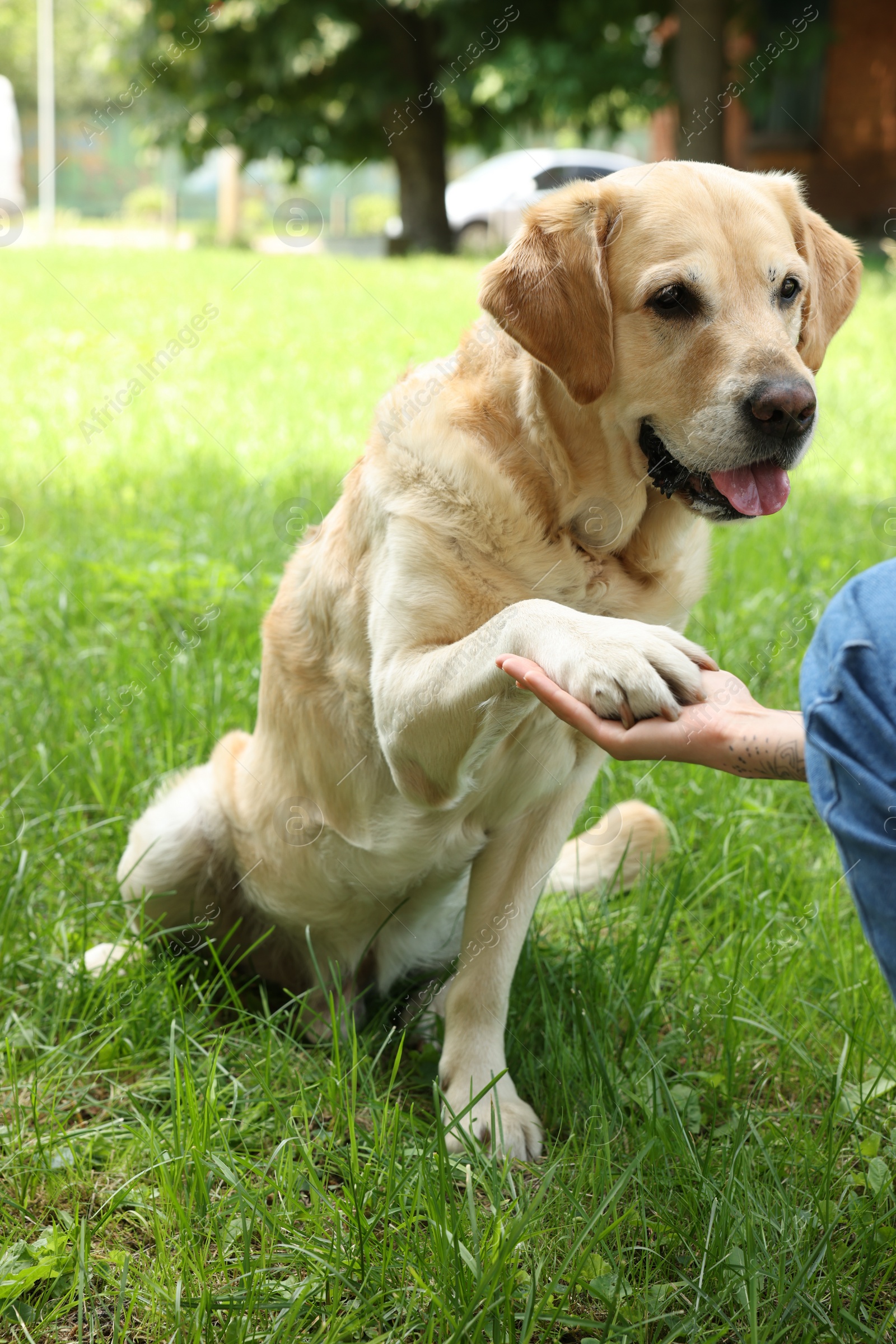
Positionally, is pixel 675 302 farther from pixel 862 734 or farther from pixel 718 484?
pixel 862 734

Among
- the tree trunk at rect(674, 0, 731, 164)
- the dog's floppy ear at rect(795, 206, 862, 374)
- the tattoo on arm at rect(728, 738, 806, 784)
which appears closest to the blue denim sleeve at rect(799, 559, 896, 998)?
the tattoo on arm at rect(728, 738, 806, 784)

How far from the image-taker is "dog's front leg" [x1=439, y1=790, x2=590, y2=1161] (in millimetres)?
2180

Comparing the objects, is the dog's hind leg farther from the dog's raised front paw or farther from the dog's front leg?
the dog's raised front paw

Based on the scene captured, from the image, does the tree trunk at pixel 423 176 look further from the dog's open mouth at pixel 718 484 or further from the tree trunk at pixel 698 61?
the dog's open mouth at pixel 718 484

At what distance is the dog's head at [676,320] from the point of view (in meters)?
2.11

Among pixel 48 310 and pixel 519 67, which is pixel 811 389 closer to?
pixel 48 310

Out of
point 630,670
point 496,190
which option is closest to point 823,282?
point 630,670

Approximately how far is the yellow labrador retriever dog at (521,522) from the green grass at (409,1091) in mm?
207

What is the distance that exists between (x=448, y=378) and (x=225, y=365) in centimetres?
620

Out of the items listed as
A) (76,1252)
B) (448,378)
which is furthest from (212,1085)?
(448,378)

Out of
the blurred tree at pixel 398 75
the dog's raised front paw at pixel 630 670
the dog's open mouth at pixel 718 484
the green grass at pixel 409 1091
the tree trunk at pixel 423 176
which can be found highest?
the blurred tree at pixel 398 75

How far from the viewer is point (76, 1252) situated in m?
1.74

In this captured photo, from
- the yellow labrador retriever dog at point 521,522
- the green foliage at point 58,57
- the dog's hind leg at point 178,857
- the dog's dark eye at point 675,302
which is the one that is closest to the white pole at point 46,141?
the green foliage at point 58,57

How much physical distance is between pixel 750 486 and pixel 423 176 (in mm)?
18346
